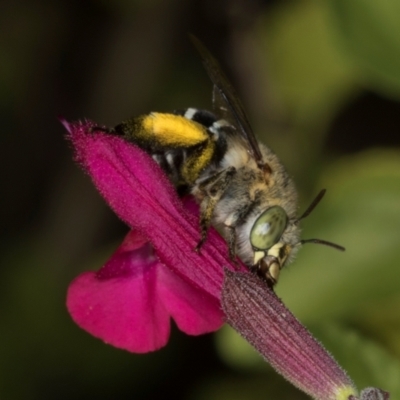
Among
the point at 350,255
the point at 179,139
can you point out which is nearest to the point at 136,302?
the point at 179,139

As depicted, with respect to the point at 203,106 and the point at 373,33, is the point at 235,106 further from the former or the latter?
the point at 203,106

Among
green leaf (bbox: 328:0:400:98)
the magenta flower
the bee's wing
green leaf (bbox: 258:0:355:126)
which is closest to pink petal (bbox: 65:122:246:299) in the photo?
the magenta flower

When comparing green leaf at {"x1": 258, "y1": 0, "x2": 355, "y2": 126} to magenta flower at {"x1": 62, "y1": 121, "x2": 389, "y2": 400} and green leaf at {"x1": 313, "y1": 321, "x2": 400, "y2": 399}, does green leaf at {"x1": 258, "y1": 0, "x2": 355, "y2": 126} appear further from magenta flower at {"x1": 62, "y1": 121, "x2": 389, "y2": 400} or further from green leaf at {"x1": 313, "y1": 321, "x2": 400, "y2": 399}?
magenta flower at {"x1": 62, "y1": 121, "x2": 389, "y2": 400}

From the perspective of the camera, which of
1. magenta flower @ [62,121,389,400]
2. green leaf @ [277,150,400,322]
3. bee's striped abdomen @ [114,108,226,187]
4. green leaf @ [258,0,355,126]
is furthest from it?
green leaf @ [258,0,355,126]

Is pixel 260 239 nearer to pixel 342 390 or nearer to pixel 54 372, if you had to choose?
pixel 342 390

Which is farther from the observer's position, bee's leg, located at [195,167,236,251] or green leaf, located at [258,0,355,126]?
green leaf, located at [258,0,355,126]

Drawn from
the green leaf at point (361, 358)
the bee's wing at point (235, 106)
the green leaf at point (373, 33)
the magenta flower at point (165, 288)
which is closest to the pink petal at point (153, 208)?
the magenta flower at point (165, 288)

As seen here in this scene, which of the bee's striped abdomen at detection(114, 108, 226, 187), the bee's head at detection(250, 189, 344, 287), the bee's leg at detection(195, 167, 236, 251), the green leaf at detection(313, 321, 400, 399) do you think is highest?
the bee's striped abdomen at detection(114, 108, 226, 187)

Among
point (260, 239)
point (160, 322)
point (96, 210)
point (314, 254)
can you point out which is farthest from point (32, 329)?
point (260, 239)

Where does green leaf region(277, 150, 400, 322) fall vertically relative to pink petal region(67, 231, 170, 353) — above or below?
below
